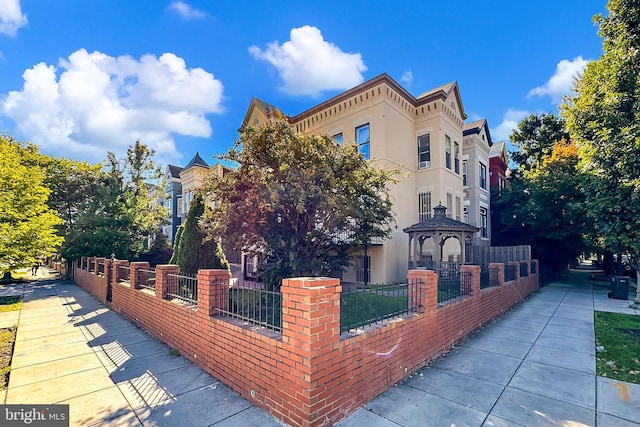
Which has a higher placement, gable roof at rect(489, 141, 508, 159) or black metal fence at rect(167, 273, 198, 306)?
gable roof at rect(489, 141, 508, 159)

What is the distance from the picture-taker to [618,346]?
6.39 meters

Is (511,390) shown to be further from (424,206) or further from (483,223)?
(483,223)

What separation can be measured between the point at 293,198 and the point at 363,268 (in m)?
7.79

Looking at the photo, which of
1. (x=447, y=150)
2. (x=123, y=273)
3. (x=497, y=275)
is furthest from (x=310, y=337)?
(x=447, y=150)

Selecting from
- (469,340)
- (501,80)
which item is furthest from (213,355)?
(501,80)

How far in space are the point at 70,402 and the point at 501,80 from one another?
664 inches

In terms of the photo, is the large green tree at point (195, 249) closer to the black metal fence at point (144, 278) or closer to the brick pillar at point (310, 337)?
the black metal fence at point (144, 278)

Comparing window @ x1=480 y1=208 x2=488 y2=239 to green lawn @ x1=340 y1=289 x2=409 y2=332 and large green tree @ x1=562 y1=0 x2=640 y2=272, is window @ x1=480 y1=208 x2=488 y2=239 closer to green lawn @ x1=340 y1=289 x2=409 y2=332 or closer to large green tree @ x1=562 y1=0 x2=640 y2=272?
large green tree @ x1=562 y1=0 x2=640 y2=272

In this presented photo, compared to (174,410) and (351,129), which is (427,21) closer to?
(351,129)

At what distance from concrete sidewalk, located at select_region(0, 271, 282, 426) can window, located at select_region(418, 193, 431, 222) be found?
1302cm

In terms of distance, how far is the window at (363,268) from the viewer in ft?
45.3

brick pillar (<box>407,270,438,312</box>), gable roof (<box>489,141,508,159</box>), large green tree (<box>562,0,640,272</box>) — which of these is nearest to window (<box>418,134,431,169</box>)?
large green tree (<box>562,0,640,272</box>)

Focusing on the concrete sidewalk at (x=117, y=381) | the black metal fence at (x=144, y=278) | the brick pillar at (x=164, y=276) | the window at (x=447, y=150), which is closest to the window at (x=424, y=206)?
the window at (x=447, y=150)

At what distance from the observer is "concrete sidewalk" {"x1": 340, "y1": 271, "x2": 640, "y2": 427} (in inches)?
145
